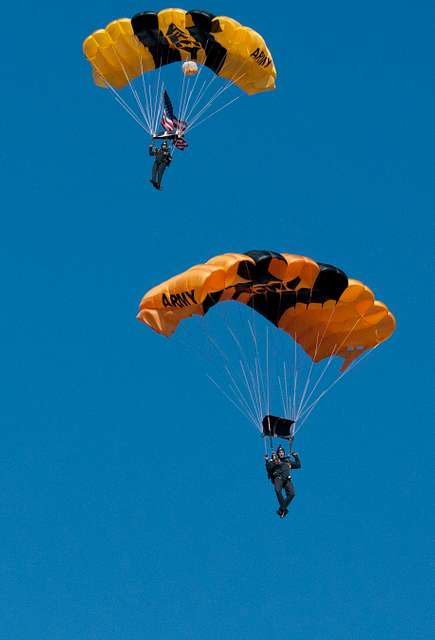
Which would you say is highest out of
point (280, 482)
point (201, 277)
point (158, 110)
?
point (158, 110)

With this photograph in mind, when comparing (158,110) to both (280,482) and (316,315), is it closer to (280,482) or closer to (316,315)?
(316,315)

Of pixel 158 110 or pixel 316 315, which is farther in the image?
pixel 158 110

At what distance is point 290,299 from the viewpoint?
96.7 feet

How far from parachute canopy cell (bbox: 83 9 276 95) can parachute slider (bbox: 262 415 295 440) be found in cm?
754

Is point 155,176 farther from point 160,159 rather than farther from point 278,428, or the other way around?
point 278,428

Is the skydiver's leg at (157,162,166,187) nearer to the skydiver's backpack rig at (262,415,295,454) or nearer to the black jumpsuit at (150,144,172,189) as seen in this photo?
the black jumpsuit at (150,144,172,189)

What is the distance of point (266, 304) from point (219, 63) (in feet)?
17.5

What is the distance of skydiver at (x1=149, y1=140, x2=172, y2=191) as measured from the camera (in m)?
32.1

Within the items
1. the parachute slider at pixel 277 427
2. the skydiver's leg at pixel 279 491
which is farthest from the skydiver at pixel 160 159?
the skydiver's leg at pixel 279 491

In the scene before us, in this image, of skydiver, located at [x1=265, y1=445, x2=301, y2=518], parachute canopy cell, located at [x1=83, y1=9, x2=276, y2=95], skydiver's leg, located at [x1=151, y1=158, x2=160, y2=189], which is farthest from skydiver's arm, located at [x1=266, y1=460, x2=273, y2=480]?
parachute canopy cell, located at [x1=83, y1=9, x2=276, y2=95]

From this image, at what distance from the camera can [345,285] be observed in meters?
28.6

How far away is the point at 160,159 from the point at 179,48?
7.33 feet

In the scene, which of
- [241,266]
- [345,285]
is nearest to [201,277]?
[241,266]

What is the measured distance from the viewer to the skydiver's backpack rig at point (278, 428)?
28359 mm
